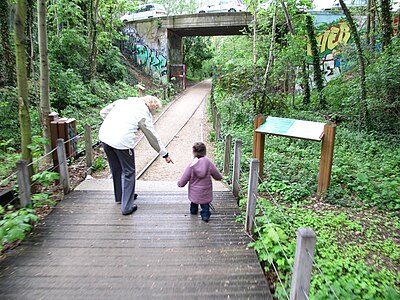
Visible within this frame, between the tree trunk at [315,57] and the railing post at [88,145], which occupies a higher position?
the tree trunk at [315,57]

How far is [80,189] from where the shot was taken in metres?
5.35

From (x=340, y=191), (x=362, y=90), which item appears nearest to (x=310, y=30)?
(x=362, y=90)

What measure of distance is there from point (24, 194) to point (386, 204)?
227 inches

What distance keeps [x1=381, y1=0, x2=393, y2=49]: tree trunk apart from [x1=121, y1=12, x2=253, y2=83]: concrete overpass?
1167cm

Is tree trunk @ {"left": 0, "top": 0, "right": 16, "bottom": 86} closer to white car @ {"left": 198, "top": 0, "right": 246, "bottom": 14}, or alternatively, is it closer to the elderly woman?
the elderly woman

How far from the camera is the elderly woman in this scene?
163 inches

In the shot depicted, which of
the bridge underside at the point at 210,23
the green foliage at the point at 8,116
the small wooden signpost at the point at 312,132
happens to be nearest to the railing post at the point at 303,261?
the small wooden signpost at the point at 312,132

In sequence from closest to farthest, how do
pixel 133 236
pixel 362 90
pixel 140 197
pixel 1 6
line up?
pixel 133 236, pixel 140 197, pixel 362 90, pixel 1 6

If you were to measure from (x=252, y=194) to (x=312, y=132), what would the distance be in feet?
6.57

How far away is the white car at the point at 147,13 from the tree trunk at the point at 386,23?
1813 centimetres

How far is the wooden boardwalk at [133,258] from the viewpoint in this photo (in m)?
2.85

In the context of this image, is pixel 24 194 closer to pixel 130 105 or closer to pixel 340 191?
pixel 130 105

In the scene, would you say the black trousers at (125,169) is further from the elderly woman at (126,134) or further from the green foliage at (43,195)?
the green foliage at (43,195)

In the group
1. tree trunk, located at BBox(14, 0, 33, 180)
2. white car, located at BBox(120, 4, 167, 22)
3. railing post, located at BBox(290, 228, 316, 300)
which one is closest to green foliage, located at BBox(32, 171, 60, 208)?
tree trunk, located at BBox(14, 0, 33, 180)
